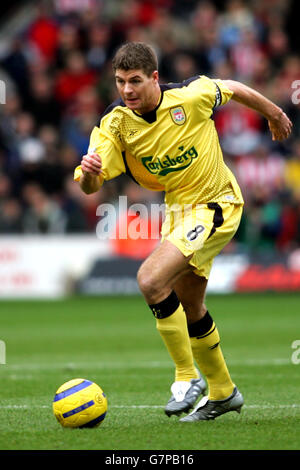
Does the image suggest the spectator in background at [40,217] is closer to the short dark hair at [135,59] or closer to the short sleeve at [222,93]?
the short sleeve at [222,93]

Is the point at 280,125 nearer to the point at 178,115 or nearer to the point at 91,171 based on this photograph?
the point at 178,115

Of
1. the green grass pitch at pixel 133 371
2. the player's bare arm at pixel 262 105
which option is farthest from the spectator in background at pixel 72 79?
the player's bare arm at pixel 262 105

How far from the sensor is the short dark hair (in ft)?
20.4

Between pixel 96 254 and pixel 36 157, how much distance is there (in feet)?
7.55

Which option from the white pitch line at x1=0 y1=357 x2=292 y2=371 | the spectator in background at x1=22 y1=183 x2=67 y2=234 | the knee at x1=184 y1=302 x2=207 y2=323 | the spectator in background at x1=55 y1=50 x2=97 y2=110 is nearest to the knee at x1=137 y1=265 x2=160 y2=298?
the knee at x1=184 y1=302 x2=207 y2=323

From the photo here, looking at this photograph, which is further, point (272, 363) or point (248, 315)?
point (248, 315)

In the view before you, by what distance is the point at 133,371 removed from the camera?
9367 mm

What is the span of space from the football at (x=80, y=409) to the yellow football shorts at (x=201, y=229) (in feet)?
3.62

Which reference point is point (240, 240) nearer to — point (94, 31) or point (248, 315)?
point (248, 315)

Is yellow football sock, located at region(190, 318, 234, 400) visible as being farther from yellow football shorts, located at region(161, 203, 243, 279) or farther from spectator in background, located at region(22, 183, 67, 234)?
spectator in background, located at region(22, 183, 67, 234)

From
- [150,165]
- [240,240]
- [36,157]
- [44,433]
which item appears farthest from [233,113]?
[44,433]

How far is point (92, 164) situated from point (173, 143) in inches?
27.6

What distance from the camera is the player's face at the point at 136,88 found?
6.25m

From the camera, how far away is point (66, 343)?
38.7 ft
